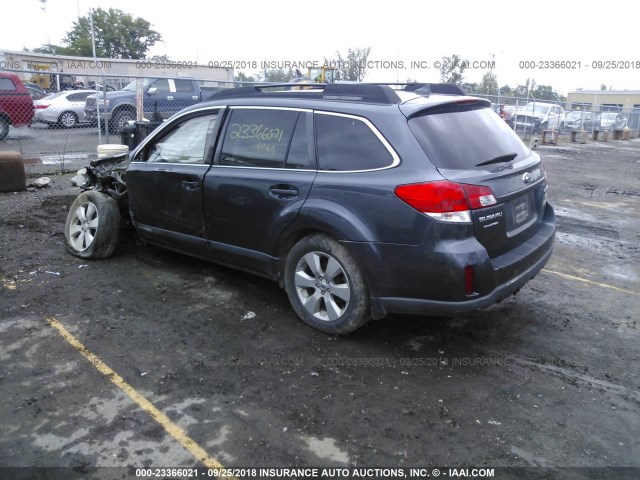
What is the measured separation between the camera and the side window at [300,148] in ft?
12.5

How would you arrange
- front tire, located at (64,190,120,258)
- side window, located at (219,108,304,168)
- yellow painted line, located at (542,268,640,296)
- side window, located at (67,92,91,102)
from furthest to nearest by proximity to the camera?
side window, located at (67,92,91,102) < front tire, located at (64,190,120,258) < yellow painted line, located at (542,268,640,296) < side window, located at (219,108,304,168)

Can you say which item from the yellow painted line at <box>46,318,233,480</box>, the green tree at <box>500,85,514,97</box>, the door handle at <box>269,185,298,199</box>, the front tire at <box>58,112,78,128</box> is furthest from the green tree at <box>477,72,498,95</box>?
the yellow painted line at <box>46,318,233,480</box>

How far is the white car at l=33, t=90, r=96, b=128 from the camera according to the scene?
18141mm

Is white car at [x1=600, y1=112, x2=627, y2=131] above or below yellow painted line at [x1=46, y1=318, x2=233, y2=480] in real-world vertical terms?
above

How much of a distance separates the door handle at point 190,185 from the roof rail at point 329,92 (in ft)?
2.67

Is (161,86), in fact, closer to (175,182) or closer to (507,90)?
(175,182)

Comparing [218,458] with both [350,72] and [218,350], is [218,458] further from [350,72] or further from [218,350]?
[350,72]

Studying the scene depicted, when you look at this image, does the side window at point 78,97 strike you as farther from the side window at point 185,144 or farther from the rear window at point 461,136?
the rear window at point 461,136

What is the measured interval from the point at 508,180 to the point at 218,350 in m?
2.33

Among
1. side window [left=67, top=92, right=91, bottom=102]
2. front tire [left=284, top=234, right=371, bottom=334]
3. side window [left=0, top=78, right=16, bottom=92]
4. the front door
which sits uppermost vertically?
side window [left=0, top=78, right=16, bottom=92]

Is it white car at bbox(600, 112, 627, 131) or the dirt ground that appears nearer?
the dirt ground

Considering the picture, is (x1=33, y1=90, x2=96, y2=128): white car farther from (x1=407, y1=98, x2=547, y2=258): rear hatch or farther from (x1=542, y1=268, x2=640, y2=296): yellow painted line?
(x1=407, y1=98, x2=547, y2=258): rear hatch

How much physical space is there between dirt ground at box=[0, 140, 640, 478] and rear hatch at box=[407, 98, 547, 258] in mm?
891

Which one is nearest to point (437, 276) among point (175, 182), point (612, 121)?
point (175, 182)
